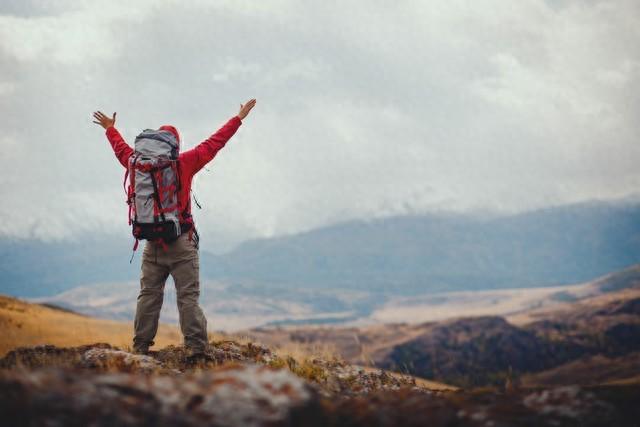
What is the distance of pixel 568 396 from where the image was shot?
468cm

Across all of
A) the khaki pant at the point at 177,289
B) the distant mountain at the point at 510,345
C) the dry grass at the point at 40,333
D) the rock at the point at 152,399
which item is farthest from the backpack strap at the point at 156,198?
the distant mountain at the point at 510,345

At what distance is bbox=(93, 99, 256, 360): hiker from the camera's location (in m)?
8.20

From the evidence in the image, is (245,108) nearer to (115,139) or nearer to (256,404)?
(115,139)

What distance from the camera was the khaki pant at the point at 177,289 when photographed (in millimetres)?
8375

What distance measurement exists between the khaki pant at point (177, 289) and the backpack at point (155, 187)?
354 millimetres

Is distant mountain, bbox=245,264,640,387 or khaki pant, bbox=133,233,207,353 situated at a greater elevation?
khaki pant, bbox=133,233,207,353

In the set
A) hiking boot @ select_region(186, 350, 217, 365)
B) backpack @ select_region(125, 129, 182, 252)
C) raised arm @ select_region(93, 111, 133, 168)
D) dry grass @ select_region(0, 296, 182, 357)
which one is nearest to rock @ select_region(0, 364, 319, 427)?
backpack @ select_region(125, 129, 182, 252)

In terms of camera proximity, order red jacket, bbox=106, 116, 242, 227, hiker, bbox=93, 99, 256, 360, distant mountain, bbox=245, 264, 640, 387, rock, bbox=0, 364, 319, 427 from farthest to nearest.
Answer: distant mountain, bbox=245, 264, 640, 387 → red jacket, bbox=106, 116, 242, 227 → hiker, bbox=93, 99, 256, 360 → rock, bbox=0, 364, 319, 427

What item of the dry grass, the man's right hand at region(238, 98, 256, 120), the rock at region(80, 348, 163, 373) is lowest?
the rock at region(80, 348, 163, 373)

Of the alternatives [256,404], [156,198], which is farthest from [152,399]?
[156,198]

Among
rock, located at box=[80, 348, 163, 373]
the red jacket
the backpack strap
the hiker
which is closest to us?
rock, located at box=[80, 348, 163, 373]

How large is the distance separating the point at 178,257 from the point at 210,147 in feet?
5.72

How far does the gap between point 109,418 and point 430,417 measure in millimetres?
2357

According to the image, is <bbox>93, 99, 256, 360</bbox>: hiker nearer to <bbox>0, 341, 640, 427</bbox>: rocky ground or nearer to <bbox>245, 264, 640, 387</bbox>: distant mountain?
<bbox>0, 341, 640, 427</bbox>: rocky ground
